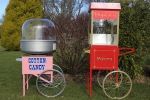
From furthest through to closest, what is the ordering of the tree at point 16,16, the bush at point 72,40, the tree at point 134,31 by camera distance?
1. the tree at point 16,16
2. the bush at point 72,40
3. the tree at point 134,31

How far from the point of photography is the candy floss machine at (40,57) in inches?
262

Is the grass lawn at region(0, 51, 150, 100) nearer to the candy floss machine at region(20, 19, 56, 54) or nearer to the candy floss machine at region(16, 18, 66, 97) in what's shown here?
the candy floss machine at region(16, 18, 66, 97)

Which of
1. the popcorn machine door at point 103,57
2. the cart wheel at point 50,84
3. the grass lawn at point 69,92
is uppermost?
the popcorn machine door at point 103,57

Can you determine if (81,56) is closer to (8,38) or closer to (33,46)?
(33,46)

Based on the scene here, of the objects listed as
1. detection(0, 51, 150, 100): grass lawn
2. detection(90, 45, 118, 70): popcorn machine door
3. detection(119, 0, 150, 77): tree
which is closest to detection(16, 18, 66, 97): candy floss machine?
detection(0, 51, 150, 100): grass lawn

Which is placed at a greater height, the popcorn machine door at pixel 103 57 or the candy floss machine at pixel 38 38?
the candy floss machine at pixel 38 38

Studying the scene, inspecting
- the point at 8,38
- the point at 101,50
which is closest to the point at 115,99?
the point at 101,50

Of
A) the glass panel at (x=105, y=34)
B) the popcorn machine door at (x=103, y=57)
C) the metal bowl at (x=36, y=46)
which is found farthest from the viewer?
the glass panel at (x=105, y=34)

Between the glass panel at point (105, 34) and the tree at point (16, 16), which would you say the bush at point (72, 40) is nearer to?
the glass panel at point (105, 34)

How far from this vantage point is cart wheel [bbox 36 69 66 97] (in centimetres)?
669

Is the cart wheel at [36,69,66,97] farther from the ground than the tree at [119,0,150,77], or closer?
closer

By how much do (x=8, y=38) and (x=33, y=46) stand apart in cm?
1660

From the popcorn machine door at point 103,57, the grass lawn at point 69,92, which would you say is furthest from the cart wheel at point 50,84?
the popcorn machine door at point 103,57

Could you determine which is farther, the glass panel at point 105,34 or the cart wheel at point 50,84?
the glass panel at point 105,34
